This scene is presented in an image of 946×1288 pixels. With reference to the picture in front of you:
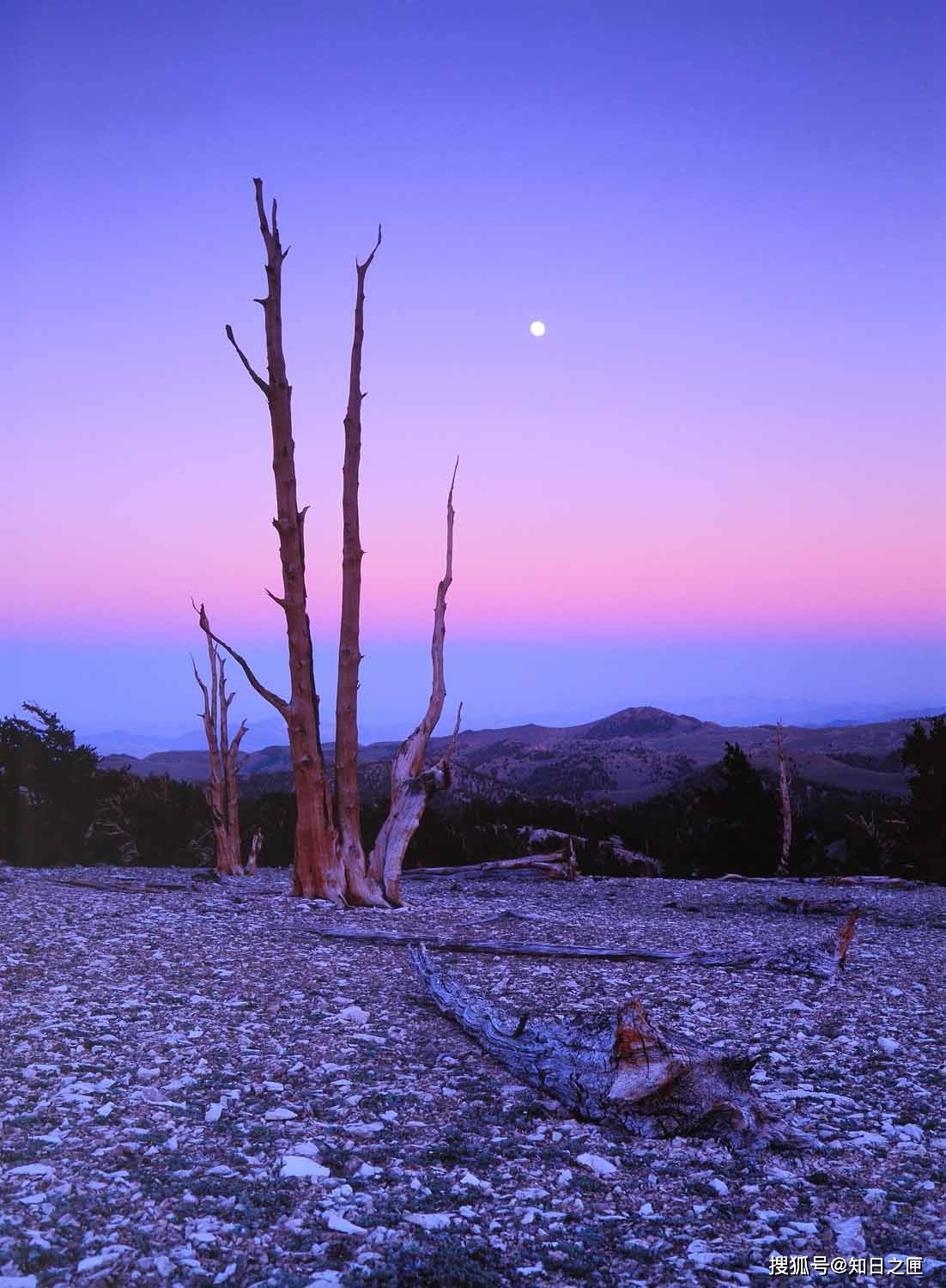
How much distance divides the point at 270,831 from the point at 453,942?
71.8 feet

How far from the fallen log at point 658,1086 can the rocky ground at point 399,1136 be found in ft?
0.43

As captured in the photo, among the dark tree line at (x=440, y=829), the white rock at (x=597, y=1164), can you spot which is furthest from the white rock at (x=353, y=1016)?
the dark tree line at (x=440, y=829)

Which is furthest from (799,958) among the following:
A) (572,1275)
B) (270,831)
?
(270,831)

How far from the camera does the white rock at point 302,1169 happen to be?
5000 millimetres

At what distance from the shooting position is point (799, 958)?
34.0 feet

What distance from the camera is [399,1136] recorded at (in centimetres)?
556

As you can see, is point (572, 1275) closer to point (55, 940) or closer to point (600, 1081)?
point (600, 1081)

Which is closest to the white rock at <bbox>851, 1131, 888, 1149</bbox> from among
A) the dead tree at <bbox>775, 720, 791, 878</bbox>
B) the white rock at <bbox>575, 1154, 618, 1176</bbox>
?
the white rock at <bbox>575, 1154, 618, 1176</bbox>

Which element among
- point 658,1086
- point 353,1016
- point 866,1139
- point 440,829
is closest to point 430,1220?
point 658,1086

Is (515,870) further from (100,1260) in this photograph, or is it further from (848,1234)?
(100,1260)

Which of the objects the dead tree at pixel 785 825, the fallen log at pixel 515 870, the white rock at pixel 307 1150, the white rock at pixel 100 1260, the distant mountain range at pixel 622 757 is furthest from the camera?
the distant mountain range at pixel 622 757

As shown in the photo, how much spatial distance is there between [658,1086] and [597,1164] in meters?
0.64

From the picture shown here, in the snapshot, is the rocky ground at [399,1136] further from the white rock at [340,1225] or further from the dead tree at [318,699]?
the dead tree at [318,699]

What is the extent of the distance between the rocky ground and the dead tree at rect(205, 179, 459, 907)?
432cm
